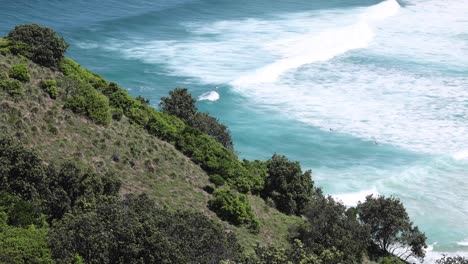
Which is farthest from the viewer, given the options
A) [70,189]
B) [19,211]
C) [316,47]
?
[316,47]

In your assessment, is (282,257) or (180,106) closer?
(282,257)

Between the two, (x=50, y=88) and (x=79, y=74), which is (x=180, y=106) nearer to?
(x=79, y=74)

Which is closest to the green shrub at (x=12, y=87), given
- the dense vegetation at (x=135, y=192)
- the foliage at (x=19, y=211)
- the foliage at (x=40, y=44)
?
the dense vegetation at (x=135, y=192)

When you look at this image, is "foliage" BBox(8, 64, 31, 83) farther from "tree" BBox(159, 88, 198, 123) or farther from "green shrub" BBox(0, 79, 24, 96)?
"tree" BBox(159, 88, 198, 123)

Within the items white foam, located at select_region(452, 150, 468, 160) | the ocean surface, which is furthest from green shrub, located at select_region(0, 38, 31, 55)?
white foam, located at select_region(452, 150, 468, 160)

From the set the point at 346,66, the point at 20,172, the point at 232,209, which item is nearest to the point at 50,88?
the point at 20,172

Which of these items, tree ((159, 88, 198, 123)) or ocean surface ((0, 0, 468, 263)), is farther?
ocean surface ((0, 0, 468, 263))

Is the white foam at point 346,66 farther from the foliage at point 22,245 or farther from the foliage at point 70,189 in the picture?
the foliage at point 22,245
